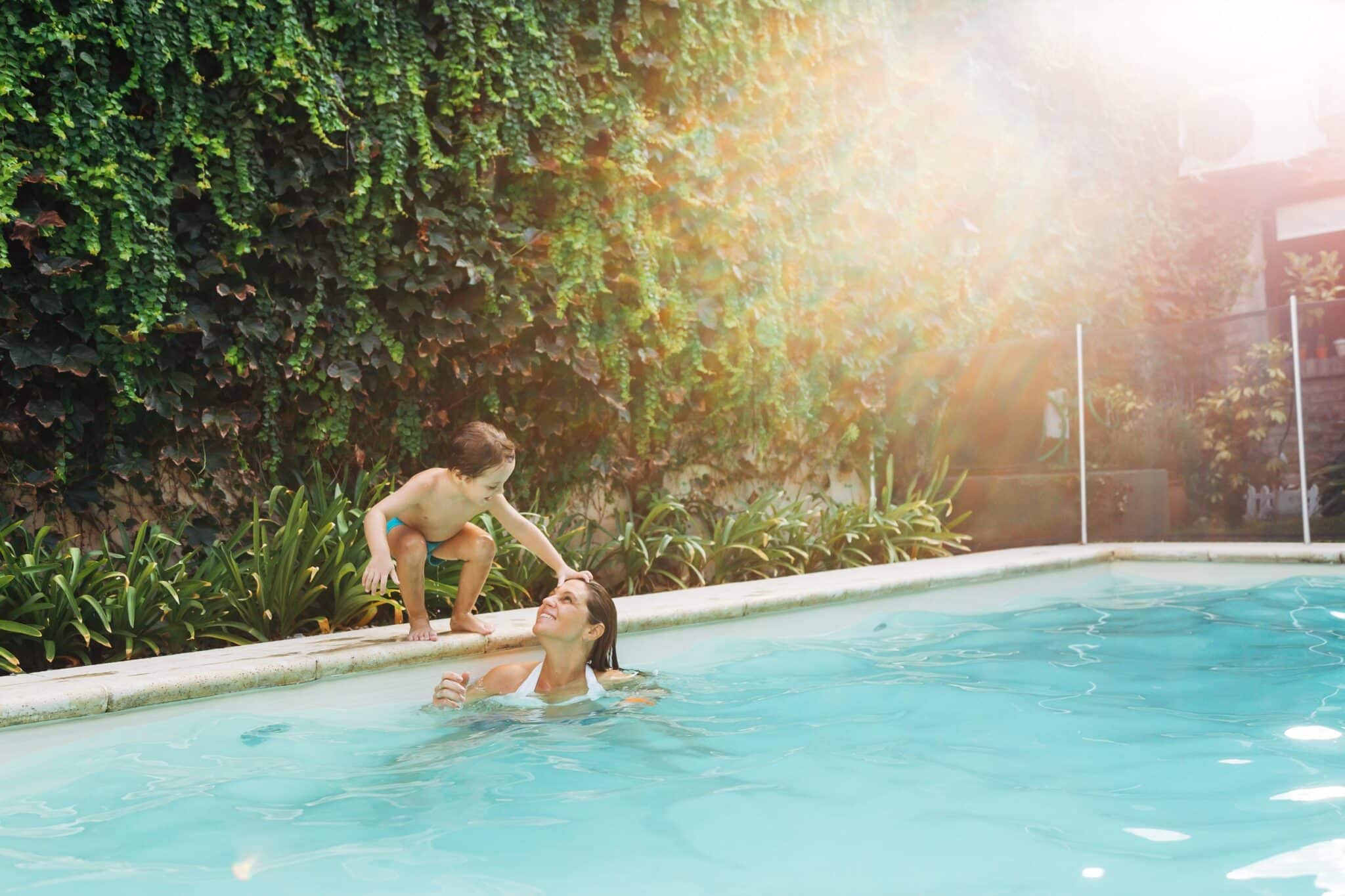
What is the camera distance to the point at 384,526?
4.07 m

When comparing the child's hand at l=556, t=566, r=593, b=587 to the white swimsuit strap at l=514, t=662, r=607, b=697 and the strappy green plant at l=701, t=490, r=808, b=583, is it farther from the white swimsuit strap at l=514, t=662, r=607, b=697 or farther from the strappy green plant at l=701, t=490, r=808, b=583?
the strappy green plant at l=701, t=490, r=808, b=583

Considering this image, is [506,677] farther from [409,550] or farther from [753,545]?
[753,545]

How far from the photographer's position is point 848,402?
8.54 meters

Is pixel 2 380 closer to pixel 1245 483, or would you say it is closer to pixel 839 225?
pixel 839 225

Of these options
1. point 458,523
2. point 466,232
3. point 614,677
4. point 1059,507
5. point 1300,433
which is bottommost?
point 614,677

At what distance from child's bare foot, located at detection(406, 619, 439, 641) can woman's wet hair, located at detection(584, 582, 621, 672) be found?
0.72 meters

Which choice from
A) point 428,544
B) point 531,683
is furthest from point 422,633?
point 531,683

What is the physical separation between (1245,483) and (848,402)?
2.86 metres

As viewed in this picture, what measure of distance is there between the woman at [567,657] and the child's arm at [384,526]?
441 millimetres

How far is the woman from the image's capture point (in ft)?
12.0

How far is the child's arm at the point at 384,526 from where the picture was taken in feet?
12.7

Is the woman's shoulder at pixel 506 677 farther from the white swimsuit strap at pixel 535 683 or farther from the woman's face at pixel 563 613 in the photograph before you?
the woman's face at pixel 563 613

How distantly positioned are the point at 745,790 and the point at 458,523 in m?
1.94

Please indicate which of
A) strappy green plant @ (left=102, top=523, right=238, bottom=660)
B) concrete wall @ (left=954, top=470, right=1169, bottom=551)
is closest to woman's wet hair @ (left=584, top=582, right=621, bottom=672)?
strappy green plant @ (left=102, top=523, right=238, bottom=660)
